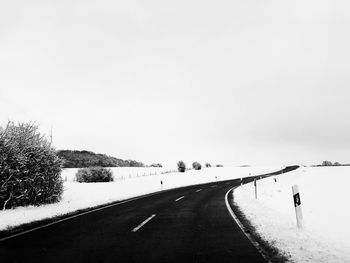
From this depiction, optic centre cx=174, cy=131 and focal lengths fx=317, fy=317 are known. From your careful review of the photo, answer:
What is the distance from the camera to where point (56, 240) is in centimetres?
754

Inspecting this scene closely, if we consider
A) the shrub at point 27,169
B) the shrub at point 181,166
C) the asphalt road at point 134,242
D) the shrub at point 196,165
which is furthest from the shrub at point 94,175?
the shrub at point 196,165

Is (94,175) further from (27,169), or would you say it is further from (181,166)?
(181,166)

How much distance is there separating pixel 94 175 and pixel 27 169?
20.9 meters

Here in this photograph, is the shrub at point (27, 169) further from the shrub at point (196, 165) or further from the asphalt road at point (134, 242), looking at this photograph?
the shrub at point (196, 165)

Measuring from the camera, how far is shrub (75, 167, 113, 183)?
112 ft

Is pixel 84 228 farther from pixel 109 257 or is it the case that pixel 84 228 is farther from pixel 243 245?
pixel 243 245

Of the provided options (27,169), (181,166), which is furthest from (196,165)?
(27,169)

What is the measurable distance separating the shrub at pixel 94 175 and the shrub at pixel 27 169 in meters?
18.1

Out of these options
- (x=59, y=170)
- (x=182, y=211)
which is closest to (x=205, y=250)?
(x=182, y=211)

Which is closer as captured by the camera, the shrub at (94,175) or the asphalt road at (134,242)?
the asphalt road at (134,242)

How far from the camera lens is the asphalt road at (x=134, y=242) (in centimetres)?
598

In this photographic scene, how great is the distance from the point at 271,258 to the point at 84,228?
5469 mm

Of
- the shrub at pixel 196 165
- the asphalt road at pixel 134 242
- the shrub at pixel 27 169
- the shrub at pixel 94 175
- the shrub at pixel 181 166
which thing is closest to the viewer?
the asphalt road at pixel 134 242

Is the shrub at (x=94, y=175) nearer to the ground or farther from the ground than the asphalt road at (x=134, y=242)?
farther from the ground
